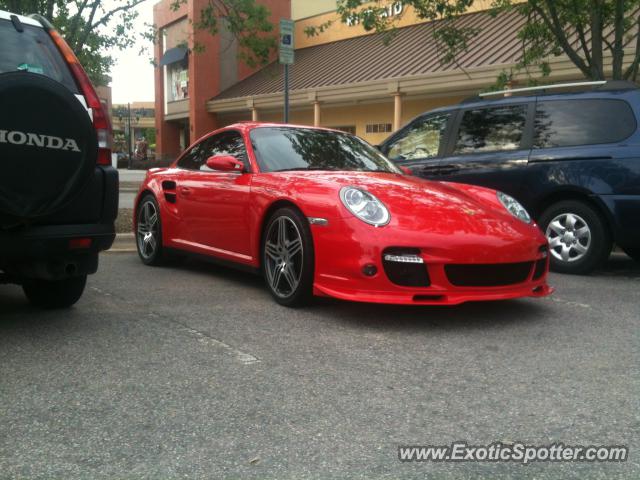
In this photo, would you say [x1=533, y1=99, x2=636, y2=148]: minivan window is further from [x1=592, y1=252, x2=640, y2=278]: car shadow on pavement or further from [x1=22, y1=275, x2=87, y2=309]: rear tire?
[x1=22, y1=275, x2=87, y2=309]: rear tire

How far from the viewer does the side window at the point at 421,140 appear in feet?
23.9

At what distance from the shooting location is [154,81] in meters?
32.6

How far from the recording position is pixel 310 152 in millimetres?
5422

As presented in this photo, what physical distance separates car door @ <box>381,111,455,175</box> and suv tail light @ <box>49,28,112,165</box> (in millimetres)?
4126

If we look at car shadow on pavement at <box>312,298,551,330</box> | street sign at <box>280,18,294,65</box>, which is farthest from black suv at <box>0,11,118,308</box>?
street sign at <box>280,18,294,65</box>

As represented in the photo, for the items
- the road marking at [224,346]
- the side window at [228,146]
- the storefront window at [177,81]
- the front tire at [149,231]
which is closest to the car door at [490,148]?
the side window at [228,146]

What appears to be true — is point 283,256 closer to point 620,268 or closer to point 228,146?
point 228,146

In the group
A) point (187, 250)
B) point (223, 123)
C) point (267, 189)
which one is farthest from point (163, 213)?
point (223, 123)

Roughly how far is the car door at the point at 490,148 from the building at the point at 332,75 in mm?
3921

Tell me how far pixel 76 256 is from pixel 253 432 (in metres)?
1.77

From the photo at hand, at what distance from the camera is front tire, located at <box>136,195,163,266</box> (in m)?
6.39

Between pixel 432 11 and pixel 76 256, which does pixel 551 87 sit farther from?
pixel 76 256
